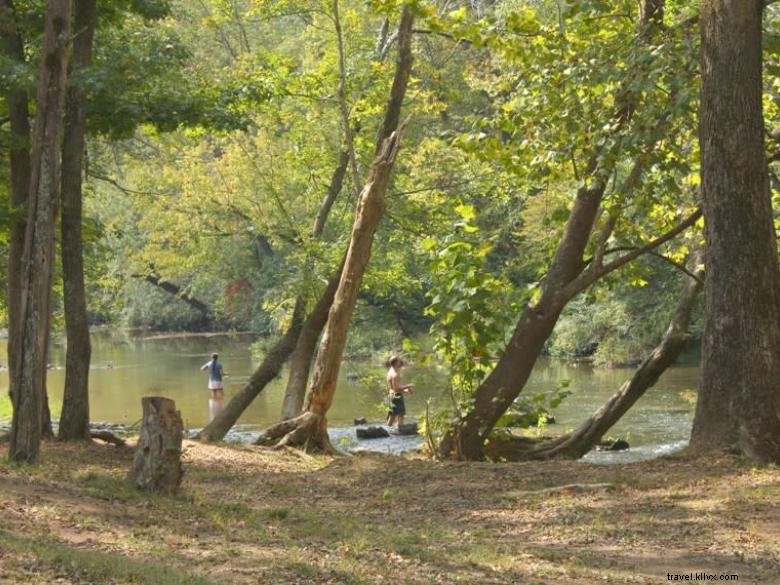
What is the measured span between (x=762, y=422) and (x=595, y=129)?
12.1 ft

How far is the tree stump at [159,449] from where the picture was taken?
369 inches

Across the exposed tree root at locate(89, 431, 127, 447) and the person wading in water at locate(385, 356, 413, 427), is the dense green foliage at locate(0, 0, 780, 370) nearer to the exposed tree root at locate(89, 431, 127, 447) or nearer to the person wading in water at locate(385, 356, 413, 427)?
the person wading in water at locate(385, 356, 413, 427)

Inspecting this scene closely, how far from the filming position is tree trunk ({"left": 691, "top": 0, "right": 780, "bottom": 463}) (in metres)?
10.0

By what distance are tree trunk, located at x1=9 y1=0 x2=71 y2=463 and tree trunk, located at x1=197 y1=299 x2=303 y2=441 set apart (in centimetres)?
613

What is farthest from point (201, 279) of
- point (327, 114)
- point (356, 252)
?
point (356, 252)

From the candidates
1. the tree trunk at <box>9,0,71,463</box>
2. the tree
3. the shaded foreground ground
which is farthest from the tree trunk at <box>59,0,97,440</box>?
the tree

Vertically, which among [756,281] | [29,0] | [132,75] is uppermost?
[29,0]

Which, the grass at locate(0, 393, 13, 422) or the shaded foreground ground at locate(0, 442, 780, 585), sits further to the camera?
the grass at locate(0, 393, 13, 422)

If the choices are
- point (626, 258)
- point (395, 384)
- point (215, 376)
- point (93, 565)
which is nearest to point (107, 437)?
point (626, 258)

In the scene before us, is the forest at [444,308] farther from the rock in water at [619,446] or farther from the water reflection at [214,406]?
the water reflection at [214,406]

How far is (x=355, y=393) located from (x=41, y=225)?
840 inches

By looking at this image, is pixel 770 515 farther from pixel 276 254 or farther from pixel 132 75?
pixel 276 254

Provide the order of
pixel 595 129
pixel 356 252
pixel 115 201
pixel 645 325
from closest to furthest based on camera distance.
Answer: pixel 595 129 → pixel 356 252 → pixel 645 325 → pixel 115 201

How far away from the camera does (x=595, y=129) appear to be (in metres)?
12.0
